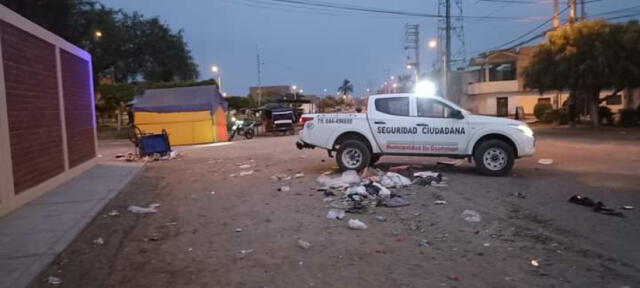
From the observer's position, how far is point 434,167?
1348cm

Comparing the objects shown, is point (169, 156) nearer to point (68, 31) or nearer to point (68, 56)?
point (68, 56)

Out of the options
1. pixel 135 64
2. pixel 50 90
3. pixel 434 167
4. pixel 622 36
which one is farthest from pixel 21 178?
pixel 135 64

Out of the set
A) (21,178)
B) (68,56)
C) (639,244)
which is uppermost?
(68,56)

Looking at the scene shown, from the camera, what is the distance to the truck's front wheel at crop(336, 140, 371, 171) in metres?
12.3

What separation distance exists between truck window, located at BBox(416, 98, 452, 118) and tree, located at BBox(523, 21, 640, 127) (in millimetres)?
17406

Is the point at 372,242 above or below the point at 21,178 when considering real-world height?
below

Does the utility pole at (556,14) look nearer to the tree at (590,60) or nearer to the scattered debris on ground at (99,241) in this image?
the tree at (590,60)

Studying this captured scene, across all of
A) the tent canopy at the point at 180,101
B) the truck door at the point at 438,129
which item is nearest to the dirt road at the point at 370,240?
the truck door at the point at 438,129

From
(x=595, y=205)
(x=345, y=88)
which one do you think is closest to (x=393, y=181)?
(x=595, y=205)

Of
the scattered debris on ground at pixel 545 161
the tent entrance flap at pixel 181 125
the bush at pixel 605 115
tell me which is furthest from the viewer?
the bush at pixel 605 115

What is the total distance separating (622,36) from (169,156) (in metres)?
22.5

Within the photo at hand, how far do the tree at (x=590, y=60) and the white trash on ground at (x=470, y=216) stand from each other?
70.3 feet

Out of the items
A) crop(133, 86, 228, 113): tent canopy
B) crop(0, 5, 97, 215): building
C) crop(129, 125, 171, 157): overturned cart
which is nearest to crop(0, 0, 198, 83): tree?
crop(133, 86, 228, 113): tent canopy

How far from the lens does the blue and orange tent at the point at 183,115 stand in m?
26.0
